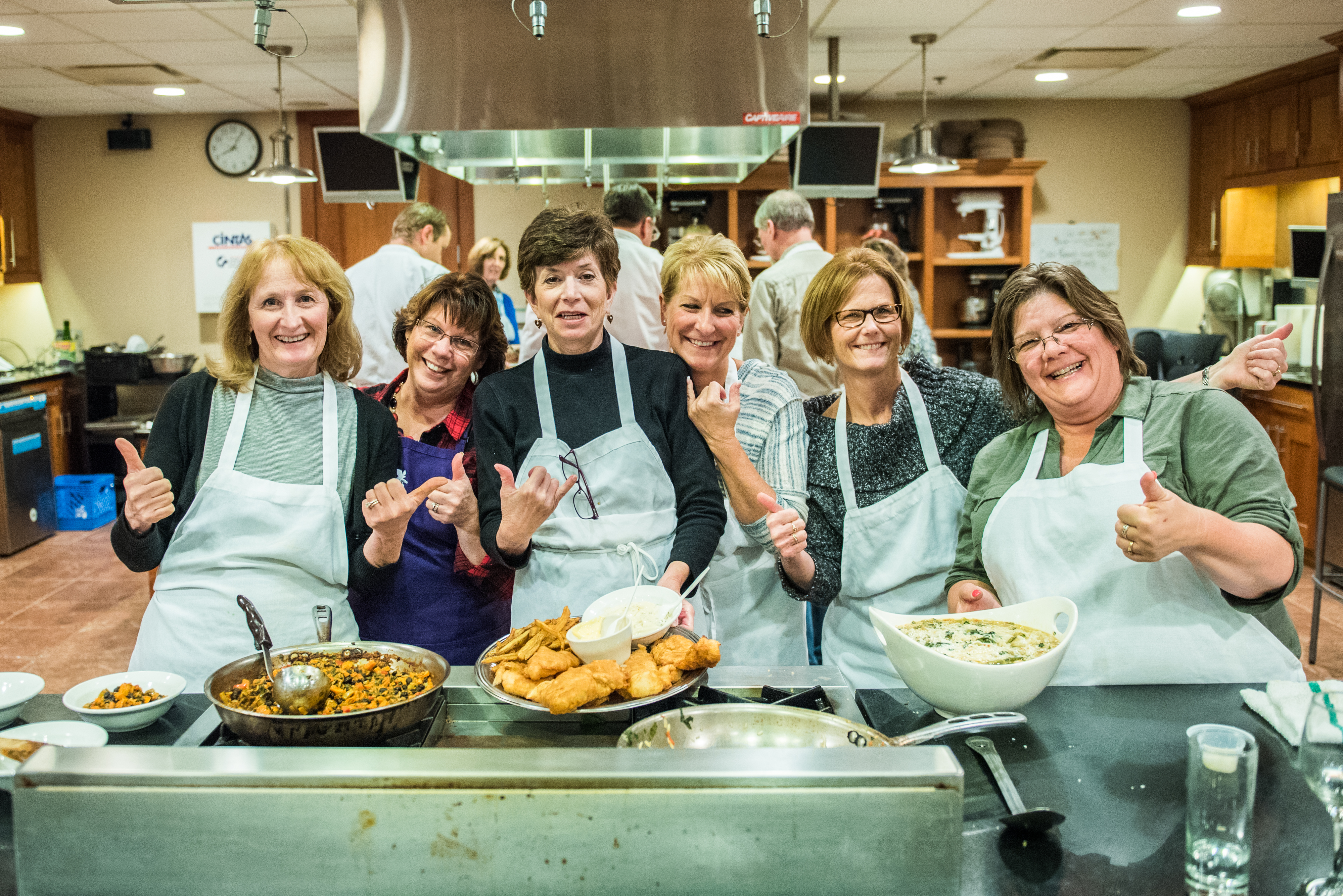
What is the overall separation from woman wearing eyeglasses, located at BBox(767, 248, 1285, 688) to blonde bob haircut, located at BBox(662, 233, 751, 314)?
23 cm

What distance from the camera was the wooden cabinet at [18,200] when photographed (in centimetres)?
706

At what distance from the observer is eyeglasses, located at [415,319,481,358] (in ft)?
7.19

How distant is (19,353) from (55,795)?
7857 millimetres

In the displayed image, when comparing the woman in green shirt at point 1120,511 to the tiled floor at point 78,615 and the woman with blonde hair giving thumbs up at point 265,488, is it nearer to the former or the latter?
the woman with blonde hair giving thumbs up at point 265,488

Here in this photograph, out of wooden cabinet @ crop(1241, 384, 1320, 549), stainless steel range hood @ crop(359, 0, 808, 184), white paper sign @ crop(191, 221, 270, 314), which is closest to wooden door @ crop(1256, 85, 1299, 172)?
wooden cabinet @ crop(1241, 384, 1320, 549)

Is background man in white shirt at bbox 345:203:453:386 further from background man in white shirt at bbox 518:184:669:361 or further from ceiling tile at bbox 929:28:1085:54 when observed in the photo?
ceiling tile at bbox 929:28:1085:54

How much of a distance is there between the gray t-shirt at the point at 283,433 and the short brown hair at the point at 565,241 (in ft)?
1.56

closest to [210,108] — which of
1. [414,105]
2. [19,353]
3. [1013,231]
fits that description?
[19,353]

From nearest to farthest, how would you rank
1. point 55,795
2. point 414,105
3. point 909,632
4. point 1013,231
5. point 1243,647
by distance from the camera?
point 55,795, point 909,632, point 1243,647, point 414,105, point 1013,231

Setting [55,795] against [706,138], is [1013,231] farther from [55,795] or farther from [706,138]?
[55,795]

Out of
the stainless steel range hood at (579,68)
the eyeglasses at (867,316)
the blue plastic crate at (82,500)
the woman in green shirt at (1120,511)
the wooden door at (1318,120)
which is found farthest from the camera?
the blue plastic crate at (82,500)

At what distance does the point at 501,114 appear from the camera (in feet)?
9.48

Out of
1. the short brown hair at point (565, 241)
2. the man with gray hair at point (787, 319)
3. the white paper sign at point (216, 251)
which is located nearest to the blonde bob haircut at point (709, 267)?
the short brown hair at point (565, 241)

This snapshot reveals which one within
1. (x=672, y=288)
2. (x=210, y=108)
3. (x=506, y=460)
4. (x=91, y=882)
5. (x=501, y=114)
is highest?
(x=210, y=108)
